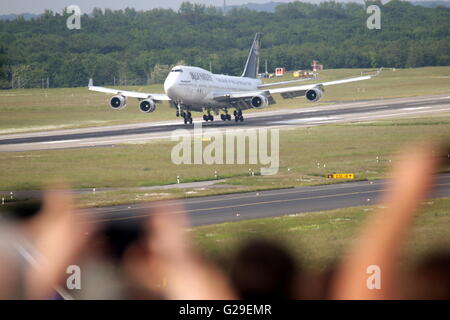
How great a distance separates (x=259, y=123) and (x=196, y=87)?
9.11 m

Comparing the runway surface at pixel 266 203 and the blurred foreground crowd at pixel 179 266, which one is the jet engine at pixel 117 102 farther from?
the blurred foreground crowd at pixel 179 266

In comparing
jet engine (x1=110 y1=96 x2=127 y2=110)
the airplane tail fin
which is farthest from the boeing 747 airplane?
the airplane tail fin

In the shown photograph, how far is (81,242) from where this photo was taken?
3356 centimetres

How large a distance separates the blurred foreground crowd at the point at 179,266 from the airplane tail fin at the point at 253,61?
77.1 metres

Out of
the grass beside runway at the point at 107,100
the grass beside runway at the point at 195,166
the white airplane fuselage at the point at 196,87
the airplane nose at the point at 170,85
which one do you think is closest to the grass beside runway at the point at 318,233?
the grass beside runway at the point at 195,166

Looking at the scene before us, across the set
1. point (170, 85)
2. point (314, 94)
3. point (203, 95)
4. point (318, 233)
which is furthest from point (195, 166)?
point (314, 94)

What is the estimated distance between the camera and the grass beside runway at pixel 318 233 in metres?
31.0

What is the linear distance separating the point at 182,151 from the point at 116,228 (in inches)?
1412

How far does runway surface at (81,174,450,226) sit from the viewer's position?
136 feet

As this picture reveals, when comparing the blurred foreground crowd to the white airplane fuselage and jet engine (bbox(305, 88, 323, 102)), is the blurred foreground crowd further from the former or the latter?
jet engine (bbox(305, 88, 323, 102))

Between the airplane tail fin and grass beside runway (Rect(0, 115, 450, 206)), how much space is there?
31.6 meters

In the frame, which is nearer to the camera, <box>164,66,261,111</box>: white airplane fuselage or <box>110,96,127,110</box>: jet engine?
<box>164,66,261,111</box>: white airplane fuselage

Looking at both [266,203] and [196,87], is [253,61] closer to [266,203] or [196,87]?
[196,87]

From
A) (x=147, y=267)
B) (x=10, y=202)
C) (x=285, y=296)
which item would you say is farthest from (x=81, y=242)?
(x=10, y=202)
